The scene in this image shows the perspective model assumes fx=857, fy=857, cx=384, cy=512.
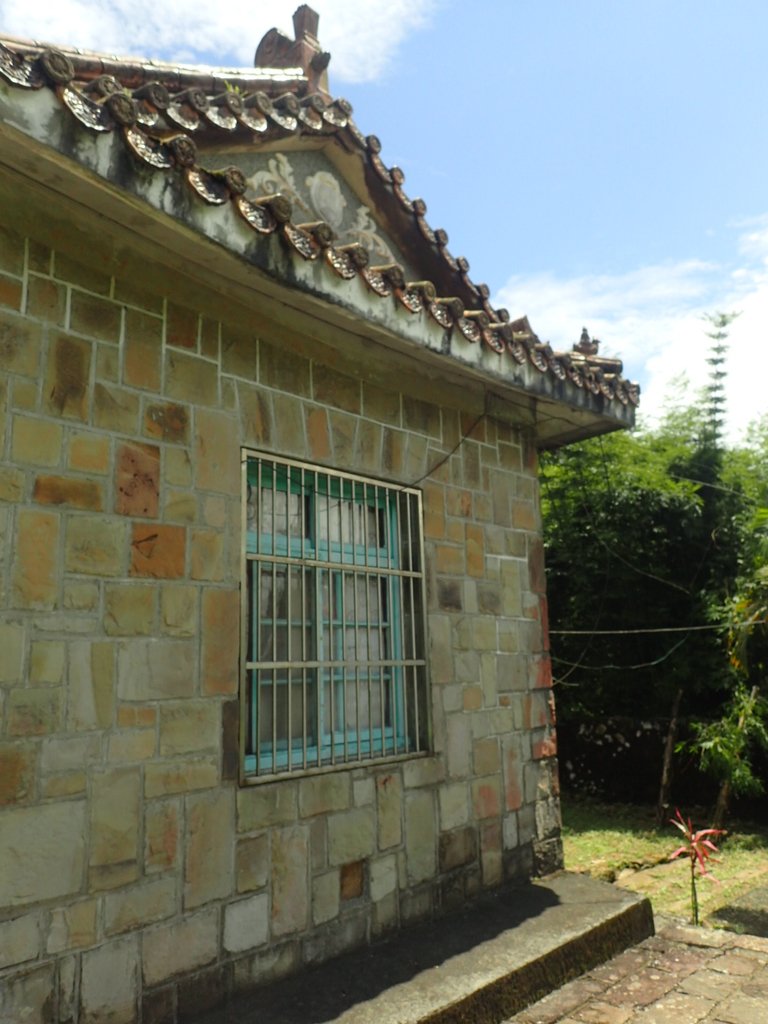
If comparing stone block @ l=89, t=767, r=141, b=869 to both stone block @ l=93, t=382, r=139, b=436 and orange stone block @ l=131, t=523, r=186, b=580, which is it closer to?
orange stone block @ l=131, t=523, r=186, b=580

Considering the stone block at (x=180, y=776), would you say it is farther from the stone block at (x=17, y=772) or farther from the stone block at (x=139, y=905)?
the stone block at (x=17, y=772)

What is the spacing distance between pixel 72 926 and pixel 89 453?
65.0 inches

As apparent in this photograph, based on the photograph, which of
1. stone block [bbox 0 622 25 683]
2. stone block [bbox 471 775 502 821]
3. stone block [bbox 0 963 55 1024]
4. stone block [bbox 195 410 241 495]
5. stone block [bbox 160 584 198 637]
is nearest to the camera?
stone block [bbox 0 963 55 1024]

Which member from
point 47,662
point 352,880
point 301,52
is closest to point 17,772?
point 47,662

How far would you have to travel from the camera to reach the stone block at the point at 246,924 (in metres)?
3.37

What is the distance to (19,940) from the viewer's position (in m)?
2.76

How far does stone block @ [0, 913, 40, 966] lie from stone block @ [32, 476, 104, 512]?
4.53 ft

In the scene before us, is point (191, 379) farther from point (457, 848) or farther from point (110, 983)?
point (457, 848)

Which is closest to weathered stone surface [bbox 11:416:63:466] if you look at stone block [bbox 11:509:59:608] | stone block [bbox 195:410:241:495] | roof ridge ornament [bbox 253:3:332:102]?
stone block [bbox 11:509:59:608]

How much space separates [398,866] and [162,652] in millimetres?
1704

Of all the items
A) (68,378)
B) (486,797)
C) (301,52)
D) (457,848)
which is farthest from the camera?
(301,52)

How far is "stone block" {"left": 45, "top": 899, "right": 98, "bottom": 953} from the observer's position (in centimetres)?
285

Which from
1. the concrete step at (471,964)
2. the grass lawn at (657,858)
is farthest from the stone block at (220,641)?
the grass lawn at (657,858)

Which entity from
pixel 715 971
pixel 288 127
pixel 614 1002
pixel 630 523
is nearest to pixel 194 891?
pixel 614 1002
